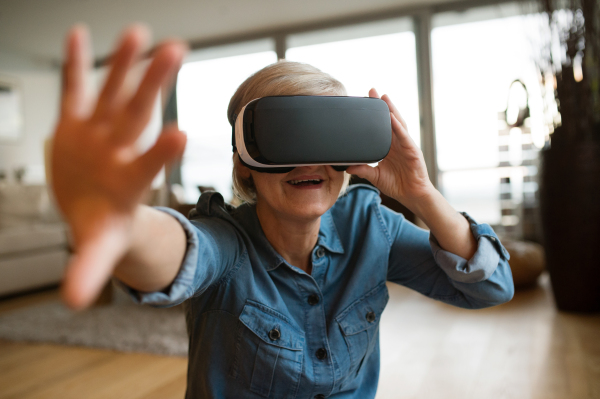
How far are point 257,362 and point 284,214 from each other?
27cm

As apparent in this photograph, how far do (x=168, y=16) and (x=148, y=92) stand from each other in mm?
5042

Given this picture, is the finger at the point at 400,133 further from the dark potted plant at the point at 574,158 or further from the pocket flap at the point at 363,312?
the dark potted plant at the point at 574,158

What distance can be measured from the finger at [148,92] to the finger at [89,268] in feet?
0.30

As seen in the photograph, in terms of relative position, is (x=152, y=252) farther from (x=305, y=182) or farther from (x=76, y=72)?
(x=305, y=182)

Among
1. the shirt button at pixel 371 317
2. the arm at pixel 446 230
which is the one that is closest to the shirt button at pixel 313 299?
the shirt button at pixel 371 317

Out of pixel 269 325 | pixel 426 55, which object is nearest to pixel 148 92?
pixel 269 325

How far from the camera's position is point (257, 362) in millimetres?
839

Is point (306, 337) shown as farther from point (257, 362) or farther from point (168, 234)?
point (168, 234)

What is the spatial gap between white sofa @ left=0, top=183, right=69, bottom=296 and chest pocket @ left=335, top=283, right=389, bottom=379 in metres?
3.14

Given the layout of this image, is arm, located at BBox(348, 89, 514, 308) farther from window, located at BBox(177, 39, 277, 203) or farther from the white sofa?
window, located at BBox(177, 39, 277, 203)

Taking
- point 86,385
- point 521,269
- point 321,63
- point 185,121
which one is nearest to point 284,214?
point 86,385

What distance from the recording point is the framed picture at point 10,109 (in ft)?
18.3

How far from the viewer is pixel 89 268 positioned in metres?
0.39

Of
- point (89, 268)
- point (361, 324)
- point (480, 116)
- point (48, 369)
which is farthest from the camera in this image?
point (480, 116)
